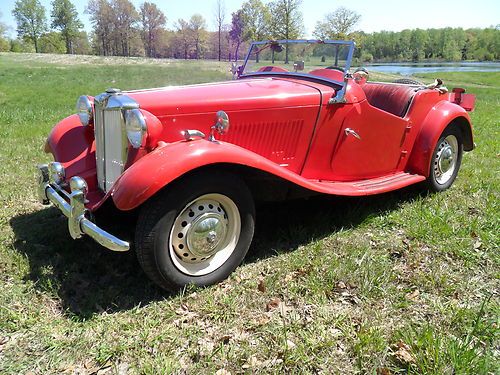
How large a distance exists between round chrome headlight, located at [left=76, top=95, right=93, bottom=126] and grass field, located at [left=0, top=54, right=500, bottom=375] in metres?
1.08

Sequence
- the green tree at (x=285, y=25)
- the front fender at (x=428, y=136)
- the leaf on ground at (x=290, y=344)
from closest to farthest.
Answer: the leaf on ground at (x=290, y=344)
the front fender at (x=428, y=136)
the green tree at (x=285, y=25)

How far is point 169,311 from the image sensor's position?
9.44ft

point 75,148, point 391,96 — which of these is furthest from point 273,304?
point 391,96

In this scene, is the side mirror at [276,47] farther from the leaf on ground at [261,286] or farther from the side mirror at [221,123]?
the leaf on ground at [261,286]

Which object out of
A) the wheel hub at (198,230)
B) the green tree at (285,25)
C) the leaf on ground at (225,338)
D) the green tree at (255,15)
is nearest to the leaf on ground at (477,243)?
the wheel hub at (198,230)

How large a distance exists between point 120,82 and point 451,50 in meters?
72.5

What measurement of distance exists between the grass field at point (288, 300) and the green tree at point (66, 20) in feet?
234

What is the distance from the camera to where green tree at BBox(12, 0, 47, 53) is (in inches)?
2603

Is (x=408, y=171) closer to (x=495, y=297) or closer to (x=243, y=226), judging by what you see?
(x=495, y=297)

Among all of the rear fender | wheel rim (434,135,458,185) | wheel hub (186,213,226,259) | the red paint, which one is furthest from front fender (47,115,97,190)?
wheel rim (434,135,458,185)

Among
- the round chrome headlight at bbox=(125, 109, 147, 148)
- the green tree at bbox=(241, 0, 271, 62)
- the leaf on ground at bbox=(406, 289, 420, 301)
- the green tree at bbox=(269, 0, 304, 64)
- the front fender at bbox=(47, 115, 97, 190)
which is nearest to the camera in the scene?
the round chrome headlight at bbox=(125, 109, 147, 148)

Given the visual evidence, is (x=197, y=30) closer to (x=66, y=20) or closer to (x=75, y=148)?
(x=66, y=20)

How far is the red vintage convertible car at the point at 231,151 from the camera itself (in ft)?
9.22

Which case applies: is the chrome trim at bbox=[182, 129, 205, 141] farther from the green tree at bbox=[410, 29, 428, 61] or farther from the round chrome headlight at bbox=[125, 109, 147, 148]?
the green tree at bbox=[410, 29, 428, 61]
